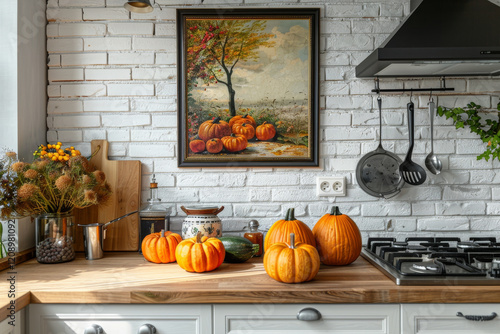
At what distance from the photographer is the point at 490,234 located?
6.56 feet

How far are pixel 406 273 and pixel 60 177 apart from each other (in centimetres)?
133

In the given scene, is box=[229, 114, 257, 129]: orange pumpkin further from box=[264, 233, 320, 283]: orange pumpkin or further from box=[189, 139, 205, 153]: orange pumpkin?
box=[264, 233, 320, 283]: orange pumpkin

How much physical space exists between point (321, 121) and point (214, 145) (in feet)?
1.73

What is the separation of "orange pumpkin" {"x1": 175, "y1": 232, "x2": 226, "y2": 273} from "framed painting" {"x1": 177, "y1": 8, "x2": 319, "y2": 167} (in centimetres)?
54

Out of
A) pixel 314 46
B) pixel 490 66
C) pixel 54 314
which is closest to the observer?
pixel 54 314

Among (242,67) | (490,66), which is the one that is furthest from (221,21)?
(490,66)

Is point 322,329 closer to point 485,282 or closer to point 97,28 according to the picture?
point 485,282

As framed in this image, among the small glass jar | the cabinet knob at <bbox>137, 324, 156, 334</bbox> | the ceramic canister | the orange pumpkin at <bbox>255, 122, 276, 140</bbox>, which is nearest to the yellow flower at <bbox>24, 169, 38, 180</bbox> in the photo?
the small glass jar

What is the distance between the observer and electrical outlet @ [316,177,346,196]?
1994 mm

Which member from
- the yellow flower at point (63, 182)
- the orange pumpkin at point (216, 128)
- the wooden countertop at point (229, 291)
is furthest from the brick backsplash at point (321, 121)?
the wooden countertop at point (229, 291)

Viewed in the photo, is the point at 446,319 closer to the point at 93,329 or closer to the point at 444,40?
the point at 444,40

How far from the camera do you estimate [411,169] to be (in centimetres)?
195

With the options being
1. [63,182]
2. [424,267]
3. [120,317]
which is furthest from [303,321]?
[63,182]

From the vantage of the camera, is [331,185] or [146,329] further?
[331,185]
